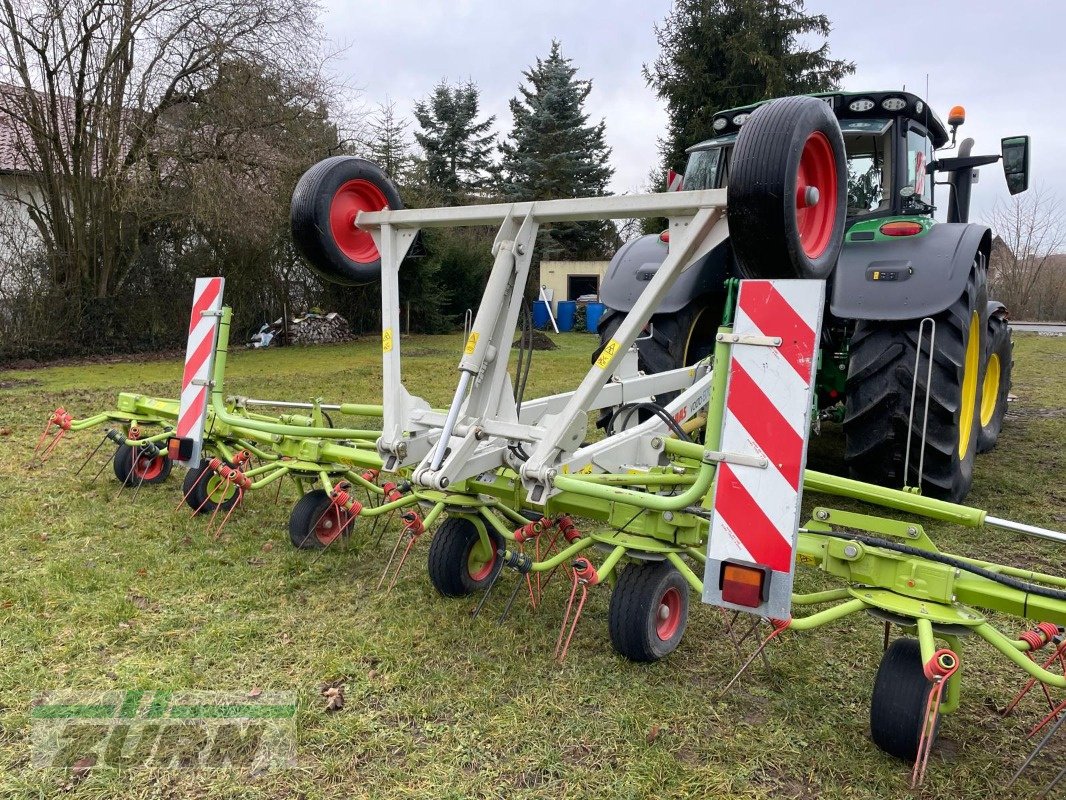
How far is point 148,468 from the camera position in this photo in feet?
14.9

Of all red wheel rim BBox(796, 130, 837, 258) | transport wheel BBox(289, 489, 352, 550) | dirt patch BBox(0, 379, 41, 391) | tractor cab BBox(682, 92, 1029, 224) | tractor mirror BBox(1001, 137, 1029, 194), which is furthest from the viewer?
dirt patch BBox(0, 379, 41, 391)

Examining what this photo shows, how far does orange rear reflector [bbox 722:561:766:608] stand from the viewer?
2.13 meters

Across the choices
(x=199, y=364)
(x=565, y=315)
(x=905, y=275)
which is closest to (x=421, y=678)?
(x=199, y=364)

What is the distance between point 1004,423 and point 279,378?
780cm

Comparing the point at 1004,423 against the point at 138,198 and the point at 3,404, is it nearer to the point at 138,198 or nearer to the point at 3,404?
the point at 3,404

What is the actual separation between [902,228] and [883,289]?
463mm

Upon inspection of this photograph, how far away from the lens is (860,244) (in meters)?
4.16

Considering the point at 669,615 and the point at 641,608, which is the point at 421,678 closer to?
the point at 641,608

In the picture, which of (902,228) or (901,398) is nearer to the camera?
(901,398)

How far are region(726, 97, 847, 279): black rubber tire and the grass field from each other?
4.39ft

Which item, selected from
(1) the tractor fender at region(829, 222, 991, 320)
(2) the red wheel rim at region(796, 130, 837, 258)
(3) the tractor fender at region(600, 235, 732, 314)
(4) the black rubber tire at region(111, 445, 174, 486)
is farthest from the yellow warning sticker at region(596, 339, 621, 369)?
(4) the black rubber tire at region(111, 445, 174, 486)

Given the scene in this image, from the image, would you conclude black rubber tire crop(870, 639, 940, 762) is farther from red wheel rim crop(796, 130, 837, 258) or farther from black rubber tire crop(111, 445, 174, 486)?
black rubber tire crop(111, 445, 174, 486)

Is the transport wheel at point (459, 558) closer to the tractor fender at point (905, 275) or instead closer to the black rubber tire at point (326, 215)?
the black rubber tire at point (326, 215)

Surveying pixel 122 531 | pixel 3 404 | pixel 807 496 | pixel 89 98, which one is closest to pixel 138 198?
pixel 89 98
